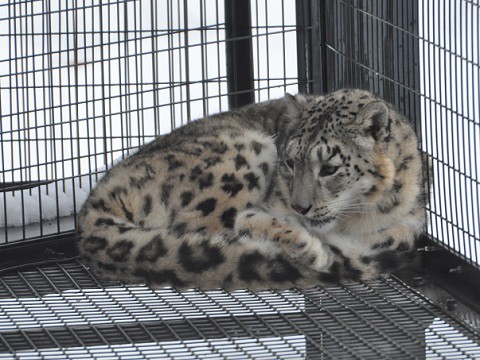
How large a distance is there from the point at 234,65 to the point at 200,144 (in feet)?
3.68

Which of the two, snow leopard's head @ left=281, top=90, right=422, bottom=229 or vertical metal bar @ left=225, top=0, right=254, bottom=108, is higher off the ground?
vertical metal bar @ left=225, top=0, right=254, bottom=108

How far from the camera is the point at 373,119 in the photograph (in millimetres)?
4930

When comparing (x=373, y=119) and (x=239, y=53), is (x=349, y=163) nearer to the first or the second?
(x=373, y=119)

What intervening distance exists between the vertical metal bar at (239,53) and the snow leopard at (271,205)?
0.95 meters

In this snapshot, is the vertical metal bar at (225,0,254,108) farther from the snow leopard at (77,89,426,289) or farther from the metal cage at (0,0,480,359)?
the snow leopard at (77,89,426,289)

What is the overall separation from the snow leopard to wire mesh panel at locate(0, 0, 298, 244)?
0.62 metres

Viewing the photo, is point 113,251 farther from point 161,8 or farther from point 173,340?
point 161,8

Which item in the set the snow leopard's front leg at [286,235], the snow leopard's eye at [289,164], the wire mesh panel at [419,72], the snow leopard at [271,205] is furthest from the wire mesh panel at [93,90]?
the snow leopard's front leg at [286,235]

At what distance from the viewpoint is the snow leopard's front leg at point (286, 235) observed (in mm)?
4656

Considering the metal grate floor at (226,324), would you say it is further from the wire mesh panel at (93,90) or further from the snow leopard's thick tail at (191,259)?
the wire mesh panel at (93,90)

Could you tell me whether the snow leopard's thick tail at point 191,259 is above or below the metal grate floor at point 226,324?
above

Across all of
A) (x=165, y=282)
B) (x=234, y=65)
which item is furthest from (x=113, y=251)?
(x=234, y=65)

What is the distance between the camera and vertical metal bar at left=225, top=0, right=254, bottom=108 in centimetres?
609

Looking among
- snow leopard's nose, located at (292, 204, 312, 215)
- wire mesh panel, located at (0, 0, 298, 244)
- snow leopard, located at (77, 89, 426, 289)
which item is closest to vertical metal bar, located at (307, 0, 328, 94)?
wire mesh panel, located at (0, 0, 298, 244)
